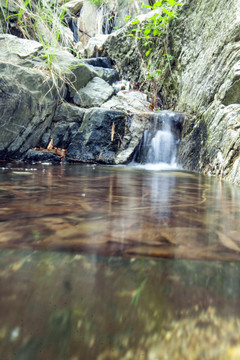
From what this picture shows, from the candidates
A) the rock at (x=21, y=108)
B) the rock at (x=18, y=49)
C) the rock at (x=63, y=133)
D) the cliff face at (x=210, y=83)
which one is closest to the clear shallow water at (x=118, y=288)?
the cliff face at (x=210, y=83)

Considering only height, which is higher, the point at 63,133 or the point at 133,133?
the point at 133,133

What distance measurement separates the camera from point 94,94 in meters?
7.08

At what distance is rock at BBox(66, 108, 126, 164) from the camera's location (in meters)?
5.93

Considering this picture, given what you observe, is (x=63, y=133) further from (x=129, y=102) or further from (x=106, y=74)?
(x=106, y=74)

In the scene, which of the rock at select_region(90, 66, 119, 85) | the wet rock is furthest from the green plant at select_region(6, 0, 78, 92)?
the rock at select_region(90, 66, 119, 85)

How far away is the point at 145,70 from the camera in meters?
8.26

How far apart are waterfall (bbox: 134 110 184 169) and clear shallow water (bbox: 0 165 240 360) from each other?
15.5 feet

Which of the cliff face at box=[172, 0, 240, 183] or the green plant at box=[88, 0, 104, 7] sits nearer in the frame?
the cliff face at box=[172, 0, 240, 183]

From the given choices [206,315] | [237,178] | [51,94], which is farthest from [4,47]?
[206,315]

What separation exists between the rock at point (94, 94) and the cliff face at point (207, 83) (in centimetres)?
185

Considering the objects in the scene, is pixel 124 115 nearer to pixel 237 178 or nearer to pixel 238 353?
pixel 237 178

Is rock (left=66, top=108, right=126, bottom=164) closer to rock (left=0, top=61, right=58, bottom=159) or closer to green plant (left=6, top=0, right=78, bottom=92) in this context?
rock (left=0, top=61, right=58, bottom=159)

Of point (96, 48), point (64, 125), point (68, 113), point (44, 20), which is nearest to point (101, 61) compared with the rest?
point (96, 48)

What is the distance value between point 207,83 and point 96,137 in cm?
284
